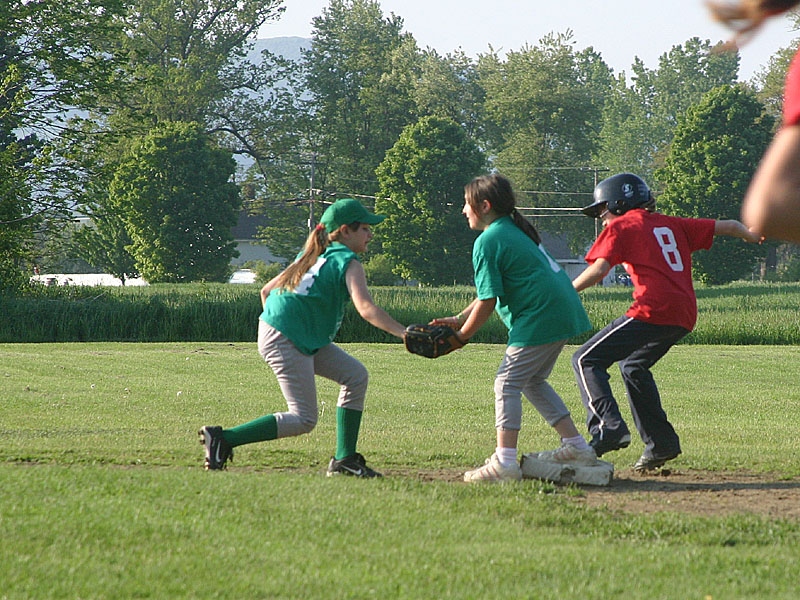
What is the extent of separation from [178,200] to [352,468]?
163 feet

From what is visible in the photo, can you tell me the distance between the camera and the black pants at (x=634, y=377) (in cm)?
666

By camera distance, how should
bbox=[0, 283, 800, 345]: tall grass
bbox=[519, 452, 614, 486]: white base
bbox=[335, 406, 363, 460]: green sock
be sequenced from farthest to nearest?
bbox=[0, 283, 800, 345]: tall grass, bbox=[335, 406, 363, 460]: green sock, bbox=[519, 452, 614, 486]: white base

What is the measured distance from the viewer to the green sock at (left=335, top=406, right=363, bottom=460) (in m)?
6.27

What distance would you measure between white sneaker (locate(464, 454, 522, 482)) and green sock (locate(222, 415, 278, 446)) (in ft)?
4.21

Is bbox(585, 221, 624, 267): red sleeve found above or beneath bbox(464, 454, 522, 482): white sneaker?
above

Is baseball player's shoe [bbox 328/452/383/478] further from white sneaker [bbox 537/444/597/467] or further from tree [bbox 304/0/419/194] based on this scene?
tree [bbox 304/0/419/194]

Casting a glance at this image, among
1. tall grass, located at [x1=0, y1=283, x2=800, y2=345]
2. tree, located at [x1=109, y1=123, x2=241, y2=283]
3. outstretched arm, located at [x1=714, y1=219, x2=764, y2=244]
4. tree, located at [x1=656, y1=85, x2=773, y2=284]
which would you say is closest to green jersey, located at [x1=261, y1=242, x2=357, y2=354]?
outstretched arm, located at [x1=714, y1=219, x2=764, y2=244]

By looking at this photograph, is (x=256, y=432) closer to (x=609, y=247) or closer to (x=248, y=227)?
(x=609, y=247)

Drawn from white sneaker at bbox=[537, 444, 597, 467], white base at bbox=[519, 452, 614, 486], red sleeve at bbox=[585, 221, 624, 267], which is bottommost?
white base at bbox=[519, 452, 614, 486]

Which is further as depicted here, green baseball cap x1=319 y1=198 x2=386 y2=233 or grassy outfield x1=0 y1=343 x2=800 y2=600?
green baseball cap x1=319 y1=198 x2=386 y2=233

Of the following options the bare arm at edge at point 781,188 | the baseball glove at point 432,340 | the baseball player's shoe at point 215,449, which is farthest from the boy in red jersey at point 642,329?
the bare arm at edge at point 781,188

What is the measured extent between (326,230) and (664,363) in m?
13.1

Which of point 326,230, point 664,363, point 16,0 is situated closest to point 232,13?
point 16,0

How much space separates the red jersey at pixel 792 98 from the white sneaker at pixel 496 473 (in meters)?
4.49
